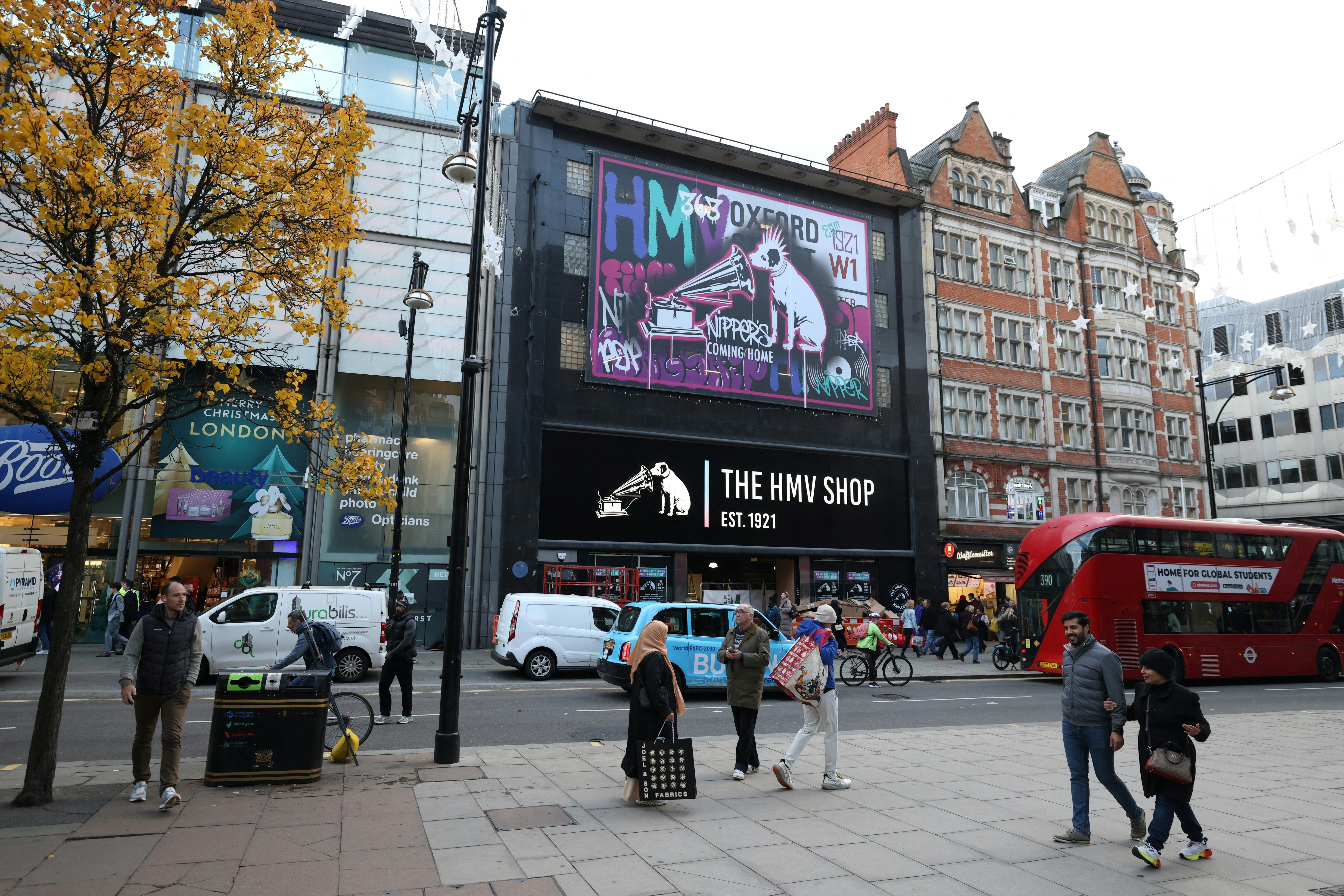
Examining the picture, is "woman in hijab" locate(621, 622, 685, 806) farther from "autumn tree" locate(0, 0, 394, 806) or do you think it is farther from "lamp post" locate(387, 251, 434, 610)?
"lamp post" locate(387, 251, 434, 610)

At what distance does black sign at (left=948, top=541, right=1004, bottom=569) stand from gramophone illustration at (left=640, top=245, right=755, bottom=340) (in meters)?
13.4

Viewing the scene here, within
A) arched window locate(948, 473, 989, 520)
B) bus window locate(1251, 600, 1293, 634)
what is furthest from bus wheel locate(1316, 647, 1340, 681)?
arched window locate(948, 473, 989, 520)

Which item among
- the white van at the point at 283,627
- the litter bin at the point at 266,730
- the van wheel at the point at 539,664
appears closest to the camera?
the litter bin at the point at 266,730

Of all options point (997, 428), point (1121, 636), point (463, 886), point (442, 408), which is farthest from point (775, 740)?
point (997, 428)

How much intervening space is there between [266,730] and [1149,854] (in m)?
7.77

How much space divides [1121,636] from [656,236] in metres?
19.1

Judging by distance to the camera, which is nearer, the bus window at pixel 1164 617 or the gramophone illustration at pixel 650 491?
the bus window at pixel 1164 617

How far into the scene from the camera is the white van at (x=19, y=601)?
1487cm

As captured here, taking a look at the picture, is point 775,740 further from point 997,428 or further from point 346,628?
point 997,428

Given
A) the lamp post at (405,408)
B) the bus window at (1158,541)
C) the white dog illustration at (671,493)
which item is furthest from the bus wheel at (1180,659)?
the lamp post at (405,408)

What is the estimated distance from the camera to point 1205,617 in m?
20.3

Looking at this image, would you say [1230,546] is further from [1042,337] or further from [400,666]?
[400,666]

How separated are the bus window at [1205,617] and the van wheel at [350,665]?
1915 centimetres

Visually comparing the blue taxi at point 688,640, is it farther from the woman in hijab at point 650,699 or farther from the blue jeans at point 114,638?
the blue jeans at point 114,638
